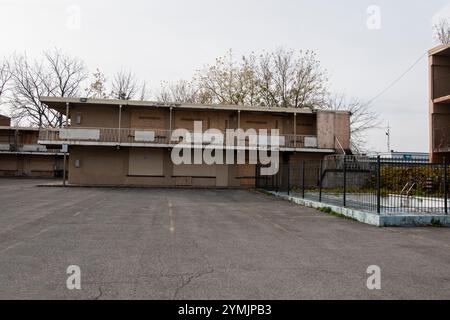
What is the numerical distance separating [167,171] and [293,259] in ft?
71.9

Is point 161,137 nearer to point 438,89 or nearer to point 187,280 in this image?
A: point 438,89

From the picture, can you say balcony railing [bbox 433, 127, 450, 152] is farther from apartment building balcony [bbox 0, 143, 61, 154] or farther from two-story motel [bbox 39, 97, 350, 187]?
apartment building balcony [bbox 0, 143, 61, 154]

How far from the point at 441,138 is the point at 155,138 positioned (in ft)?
60.1

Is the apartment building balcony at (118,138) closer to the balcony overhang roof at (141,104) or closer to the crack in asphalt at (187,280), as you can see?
the balcony overhang roof at (141,104)

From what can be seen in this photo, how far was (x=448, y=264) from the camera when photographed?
6.37 meters

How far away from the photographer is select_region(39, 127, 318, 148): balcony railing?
2533 centimetres

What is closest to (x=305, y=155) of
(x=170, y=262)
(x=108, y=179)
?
(x=108, y=179)

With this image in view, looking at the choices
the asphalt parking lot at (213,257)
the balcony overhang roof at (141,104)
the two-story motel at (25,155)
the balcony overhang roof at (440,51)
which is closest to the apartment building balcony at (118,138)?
the balcony overhang roof at (141,104)

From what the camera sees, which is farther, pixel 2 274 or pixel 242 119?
pixel 242 119

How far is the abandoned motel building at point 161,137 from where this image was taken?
2625 centimetres

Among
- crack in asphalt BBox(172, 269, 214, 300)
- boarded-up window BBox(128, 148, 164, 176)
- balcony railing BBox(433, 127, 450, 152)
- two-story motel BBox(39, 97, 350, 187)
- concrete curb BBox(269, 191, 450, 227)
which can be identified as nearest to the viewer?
crack in asphalt BBox(172, 269, 214, 300)

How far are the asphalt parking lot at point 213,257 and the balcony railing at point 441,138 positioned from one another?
501 inches

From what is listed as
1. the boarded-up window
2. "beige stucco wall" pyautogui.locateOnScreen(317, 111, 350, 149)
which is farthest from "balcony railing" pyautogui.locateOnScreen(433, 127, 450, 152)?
the boarded-up window

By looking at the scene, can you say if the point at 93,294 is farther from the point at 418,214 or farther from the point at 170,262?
the point at 418,214
